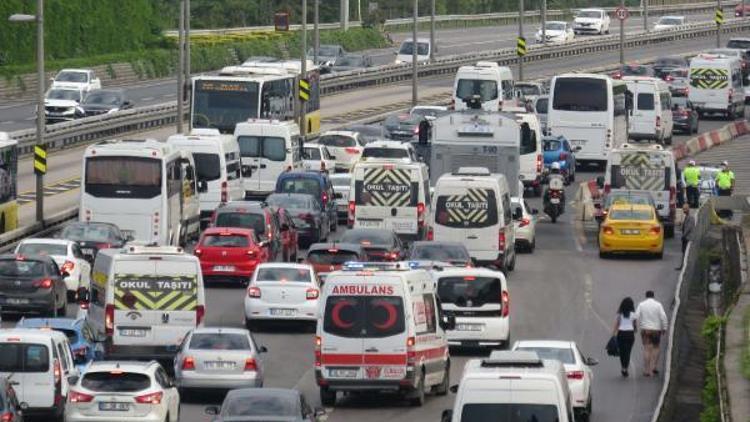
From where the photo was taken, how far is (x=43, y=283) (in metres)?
43.6

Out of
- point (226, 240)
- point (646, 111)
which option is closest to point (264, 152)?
point (226, 240)

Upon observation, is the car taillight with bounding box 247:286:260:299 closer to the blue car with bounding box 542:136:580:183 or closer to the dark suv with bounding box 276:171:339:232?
the dark suv with bounding box 276:171:339:232

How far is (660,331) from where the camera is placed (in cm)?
3878

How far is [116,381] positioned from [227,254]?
18181 mm

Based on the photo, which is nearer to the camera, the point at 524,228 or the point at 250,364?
the point at 250,364

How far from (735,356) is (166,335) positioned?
36.9 ft

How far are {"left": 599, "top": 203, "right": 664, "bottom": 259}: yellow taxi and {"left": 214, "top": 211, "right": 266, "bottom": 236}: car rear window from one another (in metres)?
9.44

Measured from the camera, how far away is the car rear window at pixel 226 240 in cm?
4909

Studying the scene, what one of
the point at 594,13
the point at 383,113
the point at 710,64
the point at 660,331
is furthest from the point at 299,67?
the point at 594,13

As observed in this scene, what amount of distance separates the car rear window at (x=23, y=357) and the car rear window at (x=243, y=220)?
60.0 ft

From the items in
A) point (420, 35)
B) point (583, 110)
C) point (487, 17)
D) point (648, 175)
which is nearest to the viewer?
point (648, 175)

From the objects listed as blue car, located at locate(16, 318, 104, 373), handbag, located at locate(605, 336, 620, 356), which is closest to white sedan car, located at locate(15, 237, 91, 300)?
blue car, located at locate(16, 318, 104, 373)

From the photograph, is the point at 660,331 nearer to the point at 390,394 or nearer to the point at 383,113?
the point at 390,394

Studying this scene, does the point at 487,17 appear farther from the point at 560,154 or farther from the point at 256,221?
the point at 256,221
